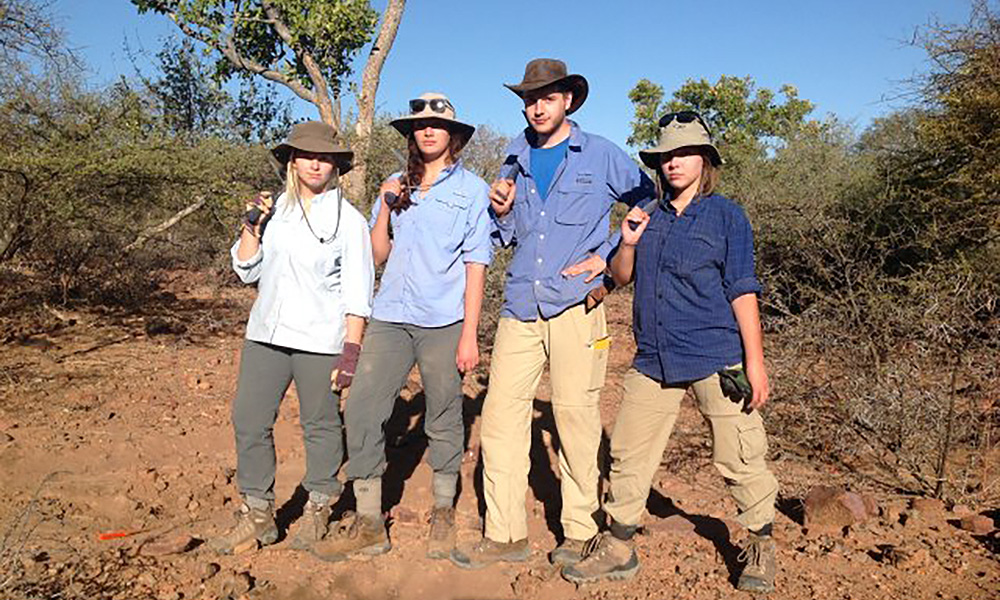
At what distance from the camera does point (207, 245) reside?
11.1 metres

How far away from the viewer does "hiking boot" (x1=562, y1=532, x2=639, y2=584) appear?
10.5ft

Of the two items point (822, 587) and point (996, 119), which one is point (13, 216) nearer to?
point (822, 587)

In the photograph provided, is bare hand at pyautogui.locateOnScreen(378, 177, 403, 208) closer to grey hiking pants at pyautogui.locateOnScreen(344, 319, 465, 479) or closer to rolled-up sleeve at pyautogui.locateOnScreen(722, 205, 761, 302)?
grey hiking pants at pyautogui.locateOnScreen(344, 319, 465, 479)

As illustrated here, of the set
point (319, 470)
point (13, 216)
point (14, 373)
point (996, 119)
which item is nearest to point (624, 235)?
point (319, 470)

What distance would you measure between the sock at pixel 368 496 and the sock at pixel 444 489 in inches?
10.5

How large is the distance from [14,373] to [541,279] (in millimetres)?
5040

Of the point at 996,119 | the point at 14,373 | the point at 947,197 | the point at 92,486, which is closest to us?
the point at 92,486

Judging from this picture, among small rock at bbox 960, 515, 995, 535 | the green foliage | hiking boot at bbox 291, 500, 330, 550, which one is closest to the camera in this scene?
hiking boot at bbox 291, 500, 330, 550

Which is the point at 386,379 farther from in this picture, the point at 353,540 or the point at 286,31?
the point at 286,31

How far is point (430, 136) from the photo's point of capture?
10.9 feet

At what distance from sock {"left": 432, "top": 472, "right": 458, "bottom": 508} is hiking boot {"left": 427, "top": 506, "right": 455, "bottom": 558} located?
0.02 meters

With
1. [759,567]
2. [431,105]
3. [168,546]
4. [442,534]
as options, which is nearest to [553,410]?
[442,534]

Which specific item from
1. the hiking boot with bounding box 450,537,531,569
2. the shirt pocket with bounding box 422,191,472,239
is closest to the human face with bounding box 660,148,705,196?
the shirt pocket with bounding box 422,191,472,239

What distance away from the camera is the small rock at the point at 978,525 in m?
3.67
